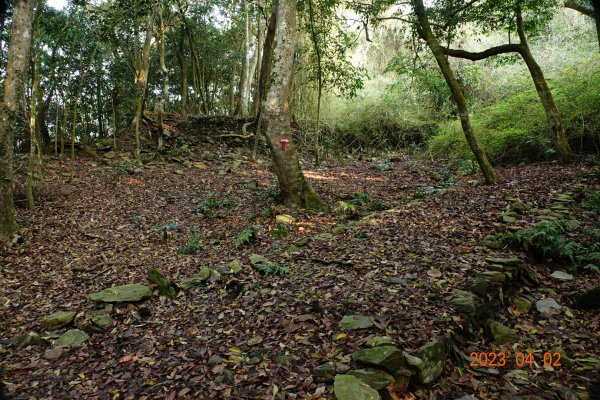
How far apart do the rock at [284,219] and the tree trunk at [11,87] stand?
4.45 meters

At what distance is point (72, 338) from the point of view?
3.86 metres

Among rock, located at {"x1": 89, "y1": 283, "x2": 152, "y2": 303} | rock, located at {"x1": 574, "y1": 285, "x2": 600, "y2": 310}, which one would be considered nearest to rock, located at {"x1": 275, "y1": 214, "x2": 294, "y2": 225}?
rock, located at {"x1": 89, "y1": 283, "x2": 152, "y2": 303}

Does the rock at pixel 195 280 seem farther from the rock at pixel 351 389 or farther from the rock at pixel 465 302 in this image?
the rock at pixel 465 302

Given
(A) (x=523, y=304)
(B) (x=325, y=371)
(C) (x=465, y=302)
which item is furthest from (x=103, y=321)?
(A) (x=523, y=304)

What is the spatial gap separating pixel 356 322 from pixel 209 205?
540 cm

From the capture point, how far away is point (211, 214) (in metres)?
7.66

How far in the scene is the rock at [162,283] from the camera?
15.4 feet

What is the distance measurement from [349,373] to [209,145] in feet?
40.1

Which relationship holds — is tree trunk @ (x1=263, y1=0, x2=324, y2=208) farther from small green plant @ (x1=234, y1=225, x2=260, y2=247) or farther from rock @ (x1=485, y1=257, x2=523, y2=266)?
rock @ (x1=485, y1=257, x2=523, y2=266)

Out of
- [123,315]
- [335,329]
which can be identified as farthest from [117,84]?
[335,329]

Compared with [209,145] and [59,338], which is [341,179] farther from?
[59,338]

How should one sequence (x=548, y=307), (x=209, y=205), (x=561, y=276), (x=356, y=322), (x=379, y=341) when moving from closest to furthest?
(x=379, y=341), (x=356, y=322), (x=548, y=307), (x=561, y=276), (x=209, y=205)

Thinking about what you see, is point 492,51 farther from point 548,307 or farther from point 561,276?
point 548,307

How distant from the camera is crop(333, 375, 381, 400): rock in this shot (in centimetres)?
263
